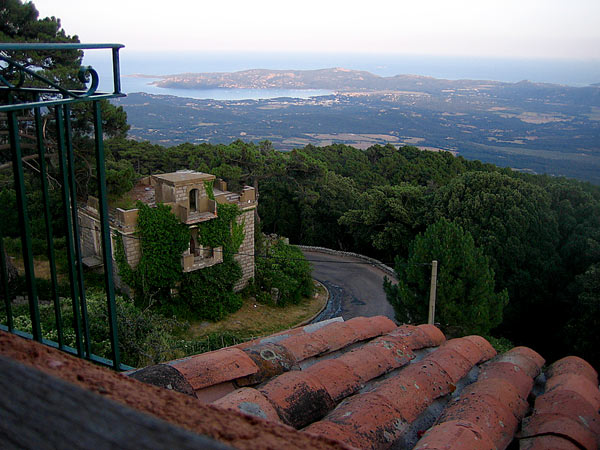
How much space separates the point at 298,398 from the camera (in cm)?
276

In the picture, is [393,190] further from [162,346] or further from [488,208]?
[162,346]

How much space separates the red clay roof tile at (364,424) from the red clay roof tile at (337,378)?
0.17 m

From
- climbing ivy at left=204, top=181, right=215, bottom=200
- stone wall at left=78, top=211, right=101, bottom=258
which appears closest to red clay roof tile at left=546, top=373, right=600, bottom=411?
climbing ivy at left=204, top=181, right=215, bottom=200

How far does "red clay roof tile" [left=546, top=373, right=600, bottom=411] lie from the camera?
349cm

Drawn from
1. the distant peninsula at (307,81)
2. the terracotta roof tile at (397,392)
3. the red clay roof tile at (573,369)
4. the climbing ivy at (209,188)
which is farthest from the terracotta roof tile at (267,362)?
the distant peninsula at (307,81)

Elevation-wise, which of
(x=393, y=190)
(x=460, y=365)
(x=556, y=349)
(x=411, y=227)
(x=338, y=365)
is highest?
(x=338, y=365)

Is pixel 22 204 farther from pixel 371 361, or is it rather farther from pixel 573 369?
pixel 573 369

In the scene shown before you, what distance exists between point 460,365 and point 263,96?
4582 inches

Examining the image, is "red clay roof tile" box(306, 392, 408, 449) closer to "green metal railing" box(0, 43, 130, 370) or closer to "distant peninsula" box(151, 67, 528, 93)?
"green metal railing" box(0, 43, 130, 370)

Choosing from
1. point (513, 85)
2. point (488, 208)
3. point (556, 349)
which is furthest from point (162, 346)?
point (513, 85)

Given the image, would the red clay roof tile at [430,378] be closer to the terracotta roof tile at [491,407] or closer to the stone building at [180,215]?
the terracotta roof tile at [491,407]

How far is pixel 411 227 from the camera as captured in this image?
24.1m

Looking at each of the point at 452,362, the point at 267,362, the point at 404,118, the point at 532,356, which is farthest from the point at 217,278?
the point at 404,118

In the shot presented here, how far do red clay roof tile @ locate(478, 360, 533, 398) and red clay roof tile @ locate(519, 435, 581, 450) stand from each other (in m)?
0.83
